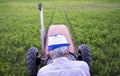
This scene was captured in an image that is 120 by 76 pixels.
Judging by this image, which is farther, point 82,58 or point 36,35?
point 36,35

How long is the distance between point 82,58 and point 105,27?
17.9 feet

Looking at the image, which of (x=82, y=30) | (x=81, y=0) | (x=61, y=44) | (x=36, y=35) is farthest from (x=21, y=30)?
(x=81, y=0)

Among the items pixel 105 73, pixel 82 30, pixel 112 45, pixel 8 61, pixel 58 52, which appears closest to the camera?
pixel 58 52

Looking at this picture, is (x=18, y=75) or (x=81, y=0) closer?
(x=18, y=75)

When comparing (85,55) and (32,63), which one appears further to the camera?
(85,55)

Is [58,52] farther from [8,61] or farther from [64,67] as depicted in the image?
[8,61]

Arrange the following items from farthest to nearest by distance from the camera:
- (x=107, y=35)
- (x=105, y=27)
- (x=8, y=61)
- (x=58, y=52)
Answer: (x=105, y=27) → (x=107, y=35) → (x=8, y=61) → (x=58, y=52)

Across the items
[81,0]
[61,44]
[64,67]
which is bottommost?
[81,0]

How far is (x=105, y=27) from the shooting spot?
33.5 ft

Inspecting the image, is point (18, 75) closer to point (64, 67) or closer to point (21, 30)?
point (64, 67)

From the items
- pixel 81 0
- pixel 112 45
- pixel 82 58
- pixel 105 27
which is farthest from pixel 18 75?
pixel 81 0

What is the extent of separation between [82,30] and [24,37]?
89.1 inches

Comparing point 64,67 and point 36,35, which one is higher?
point 64,67

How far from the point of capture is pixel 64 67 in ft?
9.71
